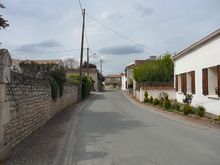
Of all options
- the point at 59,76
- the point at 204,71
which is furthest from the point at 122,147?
the point at 59,76

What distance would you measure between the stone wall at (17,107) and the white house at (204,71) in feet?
32.8

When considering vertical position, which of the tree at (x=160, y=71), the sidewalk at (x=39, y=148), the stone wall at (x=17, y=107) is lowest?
the sidewalk at (x=39, y=148)

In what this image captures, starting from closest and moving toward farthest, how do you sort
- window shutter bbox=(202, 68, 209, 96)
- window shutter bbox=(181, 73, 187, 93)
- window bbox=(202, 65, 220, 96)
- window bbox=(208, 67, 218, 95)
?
1. window bbox=(202, 65, 220, 96)
2. window bbox=(208, 67, 218, 95)
3. window shutter bbox=(202, 68, 209, 96)
4. window shutter bbox=(181, 73, 187, 93)

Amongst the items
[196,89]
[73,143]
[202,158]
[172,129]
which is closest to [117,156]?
[202,158]

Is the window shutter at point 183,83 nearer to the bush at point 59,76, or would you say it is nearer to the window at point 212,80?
the window at point 212,80

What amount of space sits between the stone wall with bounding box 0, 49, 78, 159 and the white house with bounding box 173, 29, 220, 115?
393 inches

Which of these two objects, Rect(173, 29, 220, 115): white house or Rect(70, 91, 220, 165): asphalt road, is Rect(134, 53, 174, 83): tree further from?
Rect(70, 91, 220, 165): asphalt road

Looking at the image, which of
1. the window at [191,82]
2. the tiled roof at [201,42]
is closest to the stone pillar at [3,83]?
the tiled roof at [201,42]

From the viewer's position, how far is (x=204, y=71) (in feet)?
76.6

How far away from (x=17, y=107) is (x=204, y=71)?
14907 mm

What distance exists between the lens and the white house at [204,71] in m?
21.1

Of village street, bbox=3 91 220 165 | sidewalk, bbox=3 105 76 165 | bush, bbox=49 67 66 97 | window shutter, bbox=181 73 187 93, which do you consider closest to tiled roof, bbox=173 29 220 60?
window shutter, bbox=181 73 187 93

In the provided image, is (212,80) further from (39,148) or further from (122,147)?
(39,148)

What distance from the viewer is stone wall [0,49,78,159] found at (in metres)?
9.45
